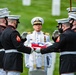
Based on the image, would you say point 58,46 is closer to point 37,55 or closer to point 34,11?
point 37,55

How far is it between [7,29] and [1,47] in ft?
2.36

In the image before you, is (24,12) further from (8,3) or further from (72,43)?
(72,43)

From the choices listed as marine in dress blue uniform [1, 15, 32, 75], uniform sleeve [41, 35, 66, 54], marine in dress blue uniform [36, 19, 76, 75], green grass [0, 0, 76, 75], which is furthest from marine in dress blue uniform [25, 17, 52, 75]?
green grass [0, 0, 76, 75]

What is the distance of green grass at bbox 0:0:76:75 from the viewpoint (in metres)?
18.7

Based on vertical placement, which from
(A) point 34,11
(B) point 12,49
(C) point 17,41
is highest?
(C) point 17,41

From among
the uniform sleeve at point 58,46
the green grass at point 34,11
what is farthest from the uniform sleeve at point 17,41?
the green grass at point 34,11

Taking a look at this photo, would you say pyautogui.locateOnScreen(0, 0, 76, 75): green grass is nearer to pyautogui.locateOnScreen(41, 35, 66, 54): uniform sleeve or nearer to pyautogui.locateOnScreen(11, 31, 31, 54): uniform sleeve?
pyautogui.locateOnScreen(41, 35, 66, 54): uniform sleeve

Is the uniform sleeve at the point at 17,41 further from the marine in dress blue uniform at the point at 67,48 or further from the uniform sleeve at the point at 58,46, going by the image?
the marine in dress blue uniform at the point at 67,48

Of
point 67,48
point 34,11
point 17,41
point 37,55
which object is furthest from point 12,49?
point 34,11

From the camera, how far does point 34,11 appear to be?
1988 centimetres

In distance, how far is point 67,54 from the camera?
41.1ft

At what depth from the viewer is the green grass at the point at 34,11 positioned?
18.7 m

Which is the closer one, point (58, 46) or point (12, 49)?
point (58, 46)

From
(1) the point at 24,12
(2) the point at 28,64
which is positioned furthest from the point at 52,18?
(2) the point at 28,64
